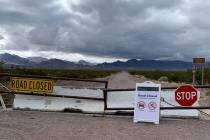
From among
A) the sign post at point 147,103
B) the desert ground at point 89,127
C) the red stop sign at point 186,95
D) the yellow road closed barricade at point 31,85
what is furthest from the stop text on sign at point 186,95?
the yellow road closed barricade at point 31,85

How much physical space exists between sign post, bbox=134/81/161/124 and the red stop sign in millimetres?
994

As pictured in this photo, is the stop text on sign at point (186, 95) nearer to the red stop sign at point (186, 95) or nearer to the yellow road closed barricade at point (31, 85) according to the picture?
the red stop sign at point (186, 95)

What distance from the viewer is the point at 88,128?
43.4 ft

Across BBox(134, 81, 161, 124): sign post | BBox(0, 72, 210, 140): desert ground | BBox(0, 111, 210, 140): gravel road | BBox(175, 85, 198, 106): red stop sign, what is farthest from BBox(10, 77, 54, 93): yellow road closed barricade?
BBox(175, 85, 198, 106): red stop sign

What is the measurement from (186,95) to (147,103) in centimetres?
144

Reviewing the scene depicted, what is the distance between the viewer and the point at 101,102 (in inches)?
669

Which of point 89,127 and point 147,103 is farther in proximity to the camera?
point 147,103

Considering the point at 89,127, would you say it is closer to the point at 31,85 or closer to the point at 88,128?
the point at 88,128

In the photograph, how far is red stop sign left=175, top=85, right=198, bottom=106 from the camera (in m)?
15.4

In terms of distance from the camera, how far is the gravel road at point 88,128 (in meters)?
11.9

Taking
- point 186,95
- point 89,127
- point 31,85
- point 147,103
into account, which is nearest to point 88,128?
point 89,127

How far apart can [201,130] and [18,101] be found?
6.87 metres

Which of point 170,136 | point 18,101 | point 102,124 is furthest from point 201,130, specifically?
point 18,101

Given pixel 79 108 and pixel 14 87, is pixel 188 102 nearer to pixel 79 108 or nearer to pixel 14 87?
pixel 79 108
